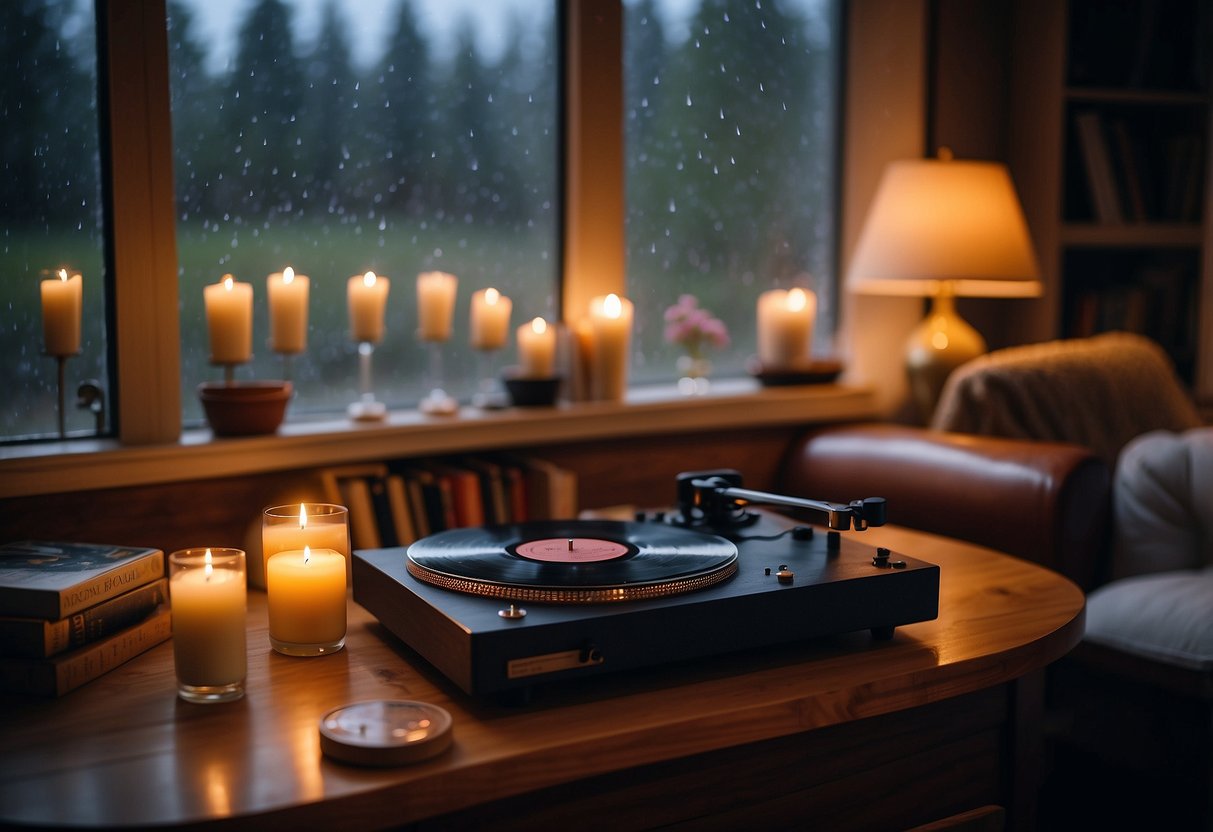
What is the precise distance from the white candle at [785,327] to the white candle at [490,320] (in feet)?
2.18

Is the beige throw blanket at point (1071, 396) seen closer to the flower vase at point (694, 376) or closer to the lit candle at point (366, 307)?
the flower vase at point (694, 376)

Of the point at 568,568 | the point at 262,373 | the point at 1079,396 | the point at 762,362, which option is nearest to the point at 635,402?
the point at 762,362

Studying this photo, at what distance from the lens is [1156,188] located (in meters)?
3.04

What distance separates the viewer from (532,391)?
2.21 meters

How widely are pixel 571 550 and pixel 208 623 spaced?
382mm

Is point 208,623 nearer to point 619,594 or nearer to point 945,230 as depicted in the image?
point 619,594

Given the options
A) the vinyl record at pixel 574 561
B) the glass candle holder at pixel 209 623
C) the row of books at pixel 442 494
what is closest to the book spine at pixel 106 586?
the glass candle holder at pixel 209 623

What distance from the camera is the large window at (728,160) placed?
2514mm

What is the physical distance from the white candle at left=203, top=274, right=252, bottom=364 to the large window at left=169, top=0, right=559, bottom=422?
0.19 m

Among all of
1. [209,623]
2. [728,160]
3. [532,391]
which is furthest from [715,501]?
[728,160]

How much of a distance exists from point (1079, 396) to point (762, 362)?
678 millimetres

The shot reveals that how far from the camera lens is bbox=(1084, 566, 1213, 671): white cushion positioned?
179cm

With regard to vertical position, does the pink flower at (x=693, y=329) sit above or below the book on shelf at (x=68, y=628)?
above

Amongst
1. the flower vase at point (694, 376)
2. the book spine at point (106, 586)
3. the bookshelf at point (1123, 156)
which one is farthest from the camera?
the bookshelf at point (1123, 156)
